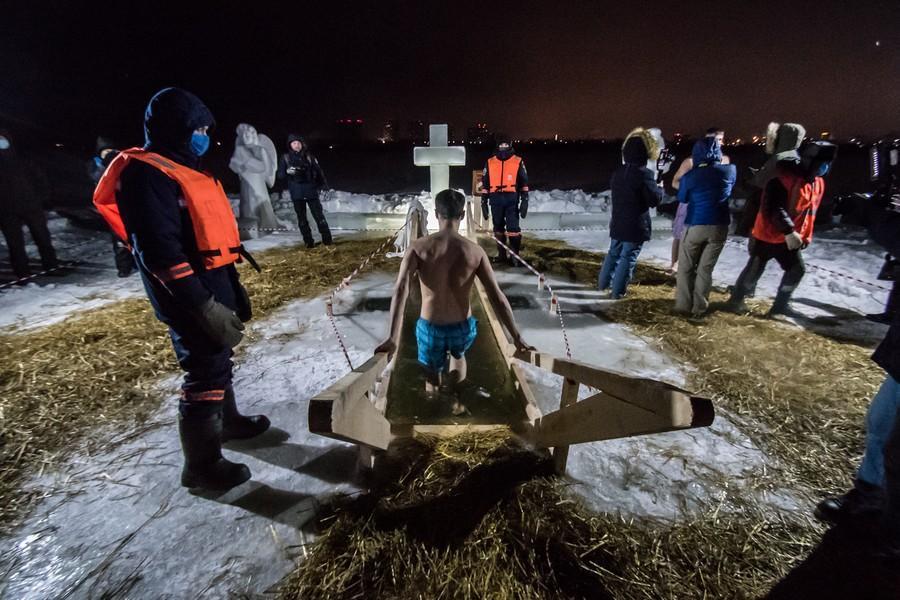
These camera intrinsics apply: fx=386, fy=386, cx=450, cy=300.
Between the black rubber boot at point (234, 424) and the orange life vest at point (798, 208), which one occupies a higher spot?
the orange life vest at point (798, 208)

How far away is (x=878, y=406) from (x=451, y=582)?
2641mm

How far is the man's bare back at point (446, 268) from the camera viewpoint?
10.0 ft

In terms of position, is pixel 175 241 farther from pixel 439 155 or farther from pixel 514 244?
pixel 439 155

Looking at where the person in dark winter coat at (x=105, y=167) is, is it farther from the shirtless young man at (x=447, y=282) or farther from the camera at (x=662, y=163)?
the camera at (x=662, y=163)

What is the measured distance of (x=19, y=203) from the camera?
21.8 feet

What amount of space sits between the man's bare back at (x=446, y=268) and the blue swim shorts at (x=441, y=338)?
0.13m

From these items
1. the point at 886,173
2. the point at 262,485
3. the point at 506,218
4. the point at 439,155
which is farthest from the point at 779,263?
the point at 439,155

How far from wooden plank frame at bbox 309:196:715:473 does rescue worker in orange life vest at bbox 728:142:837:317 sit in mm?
4185

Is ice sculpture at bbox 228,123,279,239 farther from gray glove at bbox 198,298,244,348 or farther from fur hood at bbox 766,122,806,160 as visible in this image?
fur hood at bbox 766,122,806,160

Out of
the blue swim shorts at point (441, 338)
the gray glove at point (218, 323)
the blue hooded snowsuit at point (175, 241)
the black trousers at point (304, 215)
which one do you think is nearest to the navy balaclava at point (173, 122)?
the blue hooded snowsuit at point (175, 241)

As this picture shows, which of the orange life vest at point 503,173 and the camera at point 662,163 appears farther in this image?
the camera at point 662,163

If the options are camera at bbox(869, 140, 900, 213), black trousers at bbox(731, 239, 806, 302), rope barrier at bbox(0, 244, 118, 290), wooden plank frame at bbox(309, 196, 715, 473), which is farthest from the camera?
rope barrier at bbox(0, 244, 118, 290)

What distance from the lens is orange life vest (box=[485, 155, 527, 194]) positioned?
24.7ft

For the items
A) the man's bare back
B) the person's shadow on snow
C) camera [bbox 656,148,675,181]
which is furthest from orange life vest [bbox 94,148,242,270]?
camera [bbox 656,148,675,181]
